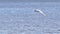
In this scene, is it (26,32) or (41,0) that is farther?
(41,0)

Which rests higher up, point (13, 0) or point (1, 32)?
point (13, 0)

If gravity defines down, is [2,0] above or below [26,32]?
above

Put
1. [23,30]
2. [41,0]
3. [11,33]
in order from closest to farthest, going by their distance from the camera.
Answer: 1. [11,33]
2. [23,30]
3. [41,0]

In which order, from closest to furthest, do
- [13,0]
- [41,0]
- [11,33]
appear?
[11,33] < [41,0] < [13,0]

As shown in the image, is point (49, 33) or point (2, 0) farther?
point (2, 0)

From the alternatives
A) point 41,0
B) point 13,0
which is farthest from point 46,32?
point 13,0

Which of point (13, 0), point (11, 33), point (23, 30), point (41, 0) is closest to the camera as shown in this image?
point (11, 33)

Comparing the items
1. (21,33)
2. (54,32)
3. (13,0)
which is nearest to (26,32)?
(21,33)

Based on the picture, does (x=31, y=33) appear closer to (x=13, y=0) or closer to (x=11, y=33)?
(x=11, y=33)

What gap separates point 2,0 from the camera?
59.7 metres

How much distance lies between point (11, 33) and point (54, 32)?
1.72m

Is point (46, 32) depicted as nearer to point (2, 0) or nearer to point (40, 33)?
point (40, 33)

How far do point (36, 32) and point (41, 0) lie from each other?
45.8m

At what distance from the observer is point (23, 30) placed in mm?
14375
